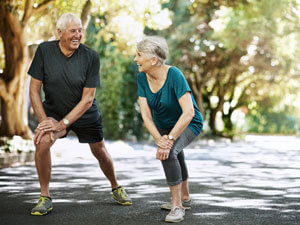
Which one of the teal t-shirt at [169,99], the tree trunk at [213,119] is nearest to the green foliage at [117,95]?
the tree trunk at [213,119]

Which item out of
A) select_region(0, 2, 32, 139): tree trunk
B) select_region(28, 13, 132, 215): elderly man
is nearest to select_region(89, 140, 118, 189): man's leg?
select_region(28, 13, 132, 215): elderly man

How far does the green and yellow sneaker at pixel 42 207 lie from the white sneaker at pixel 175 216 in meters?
1.28

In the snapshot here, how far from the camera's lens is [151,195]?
24.3 ft

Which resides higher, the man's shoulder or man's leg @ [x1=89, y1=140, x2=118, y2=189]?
the man's shoulder

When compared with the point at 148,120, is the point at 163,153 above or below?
below

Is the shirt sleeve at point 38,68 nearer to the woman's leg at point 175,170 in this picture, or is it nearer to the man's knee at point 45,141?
the man's knee at point 45,141

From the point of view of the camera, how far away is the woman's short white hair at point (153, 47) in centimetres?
568

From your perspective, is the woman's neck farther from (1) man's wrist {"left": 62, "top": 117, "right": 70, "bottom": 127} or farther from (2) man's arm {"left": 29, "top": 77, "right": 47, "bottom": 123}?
(2) man's arm {"left": 29, "top": 77, "right": 47, "bottom": 123}

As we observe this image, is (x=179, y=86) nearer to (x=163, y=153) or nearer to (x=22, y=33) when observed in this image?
(x=163, y=153)

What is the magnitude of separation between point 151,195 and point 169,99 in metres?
2.06

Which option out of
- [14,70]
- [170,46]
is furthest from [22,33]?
[170,46]

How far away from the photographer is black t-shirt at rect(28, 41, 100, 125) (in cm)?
596

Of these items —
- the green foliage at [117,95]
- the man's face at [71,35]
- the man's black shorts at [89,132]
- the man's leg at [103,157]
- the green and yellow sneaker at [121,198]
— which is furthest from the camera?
the green foliage at [117,95]

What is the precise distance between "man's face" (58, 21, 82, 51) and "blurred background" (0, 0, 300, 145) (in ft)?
21.9
